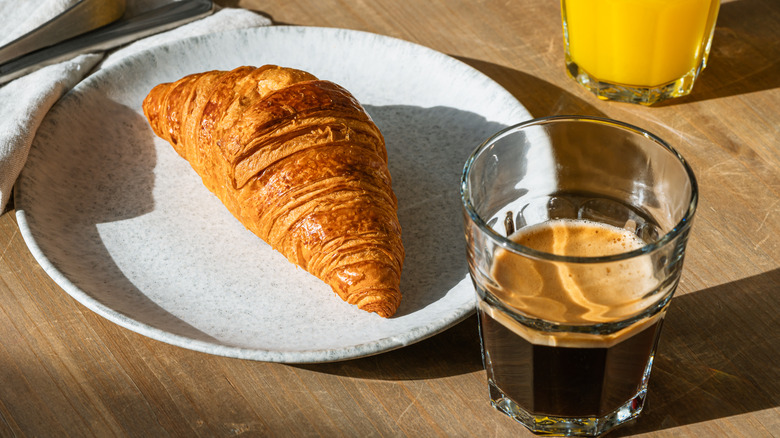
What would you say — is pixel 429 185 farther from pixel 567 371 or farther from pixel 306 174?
pixel 567 371

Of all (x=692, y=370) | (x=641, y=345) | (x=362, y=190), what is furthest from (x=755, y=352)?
(x=362, y=190)

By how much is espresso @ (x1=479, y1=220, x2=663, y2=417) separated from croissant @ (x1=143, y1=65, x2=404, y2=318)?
0.20 metres

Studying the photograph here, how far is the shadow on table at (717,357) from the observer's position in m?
0.87

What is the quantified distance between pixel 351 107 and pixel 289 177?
0.15 meters

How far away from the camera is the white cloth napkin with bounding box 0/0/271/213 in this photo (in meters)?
1.16

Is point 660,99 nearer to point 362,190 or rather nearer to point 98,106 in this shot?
point 362,190

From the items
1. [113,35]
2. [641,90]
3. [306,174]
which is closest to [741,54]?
[641,90]

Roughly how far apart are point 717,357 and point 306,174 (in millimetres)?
539

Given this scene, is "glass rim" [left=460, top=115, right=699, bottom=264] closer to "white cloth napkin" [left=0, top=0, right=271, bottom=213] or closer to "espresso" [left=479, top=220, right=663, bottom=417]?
"espresso" [left=479, top=220, right=663, bottom=417]

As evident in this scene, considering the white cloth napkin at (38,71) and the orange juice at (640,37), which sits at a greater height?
the white cloth napkin at (38,71)

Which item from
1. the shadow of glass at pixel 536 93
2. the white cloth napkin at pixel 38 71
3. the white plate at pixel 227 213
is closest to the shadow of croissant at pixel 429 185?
Answer: the white plate at pixel 227 213

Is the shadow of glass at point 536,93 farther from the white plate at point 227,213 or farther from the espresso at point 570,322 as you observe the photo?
the espresso at point 570,322

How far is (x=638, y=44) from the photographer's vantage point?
1.22 m

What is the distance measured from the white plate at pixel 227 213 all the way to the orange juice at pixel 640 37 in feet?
0.54
